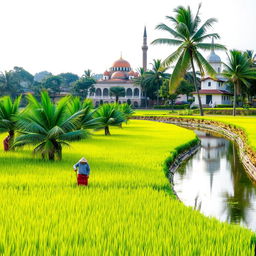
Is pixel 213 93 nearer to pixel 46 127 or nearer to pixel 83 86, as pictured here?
pixel 83 86

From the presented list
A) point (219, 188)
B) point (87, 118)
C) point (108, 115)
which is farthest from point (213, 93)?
point (219, 188)

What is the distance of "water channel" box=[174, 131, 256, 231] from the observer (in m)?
9.24

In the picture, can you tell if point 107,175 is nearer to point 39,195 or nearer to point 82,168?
point 82,168

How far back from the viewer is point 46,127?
12.6 meters

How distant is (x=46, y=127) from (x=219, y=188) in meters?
5.27

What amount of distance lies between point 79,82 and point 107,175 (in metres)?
73.9

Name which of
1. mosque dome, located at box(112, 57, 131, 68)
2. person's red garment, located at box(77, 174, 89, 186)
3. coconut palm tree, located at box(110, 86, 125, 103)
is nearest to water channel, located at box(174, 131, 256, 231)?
person's red garment, located at box(77, 174, 89, 186)

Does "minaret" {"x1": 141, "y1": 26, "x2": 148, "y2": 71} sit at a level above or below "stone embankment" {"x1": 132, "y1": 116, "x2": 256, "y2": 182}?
above

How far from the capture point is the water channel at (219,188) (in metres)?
9.24

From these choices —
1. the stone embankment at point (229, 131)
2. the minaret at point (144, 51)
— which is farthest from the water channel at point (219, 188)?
the minaret at point (144, 51)

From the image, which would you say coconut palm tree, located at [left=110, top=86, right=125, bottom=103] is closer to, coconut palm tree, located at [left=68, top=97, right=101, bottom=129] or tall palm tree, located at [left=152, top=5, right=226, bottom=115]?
tall palm tree, located at [left=152, top=5, right=226, bottom=115]

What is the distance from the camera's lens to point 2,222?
19.9 feet

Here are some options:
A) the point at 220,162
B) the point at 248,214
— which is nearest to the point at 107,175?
the point at 248,214

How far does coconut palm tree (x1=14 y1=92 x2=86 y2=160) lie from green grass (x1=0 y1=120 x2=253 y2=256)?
1.67 meters
